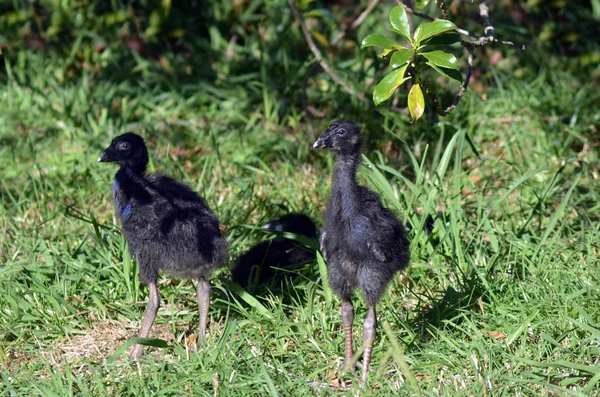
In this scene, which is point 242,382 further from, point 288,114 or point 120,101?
point 120,101

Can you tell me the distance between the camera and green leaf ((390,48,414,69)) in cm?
410

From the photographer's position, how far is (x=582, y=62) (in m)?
8.29

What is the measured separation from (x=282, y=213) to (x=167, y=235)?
1.59 meters

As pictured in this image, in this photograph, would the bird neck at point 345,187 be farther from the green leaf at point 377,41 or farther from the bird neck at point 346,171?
the green leaf at point 377,41

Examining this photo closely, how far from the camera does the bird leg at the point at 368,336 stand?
171 inches

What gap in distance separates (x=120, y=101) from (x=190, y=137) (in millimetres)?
1031

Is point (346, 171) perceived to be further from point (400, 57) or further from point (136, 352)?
point (136, 352)

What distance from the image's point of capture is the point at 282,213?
6.15 meters

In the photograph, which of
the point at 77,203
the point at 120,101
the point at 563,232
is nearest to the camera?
the point at 563,232

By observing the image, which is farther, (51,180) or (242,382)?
(51,180)

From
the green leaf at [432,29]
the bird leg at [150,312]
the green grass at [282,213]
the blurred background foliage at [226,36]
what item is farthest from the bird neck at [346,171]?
the blurred background foliage at [226,36]

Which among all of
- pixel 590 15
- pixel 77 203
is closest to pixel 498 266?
pixel 77 203

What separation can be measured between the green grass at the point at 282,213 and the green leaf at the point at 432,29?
1.28 metres

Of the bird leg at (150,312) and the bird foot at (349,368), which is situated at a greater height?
the bird leg at (150,312)
